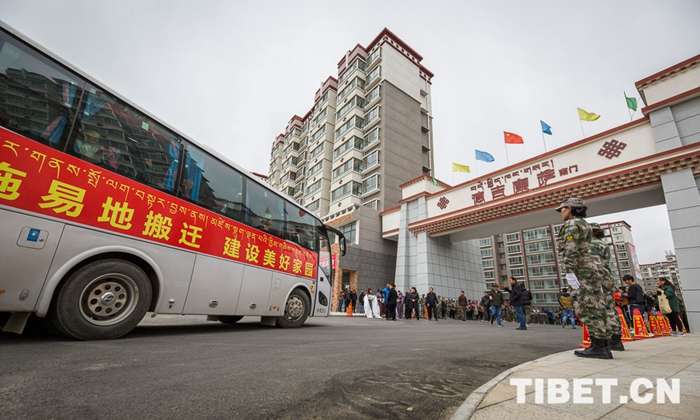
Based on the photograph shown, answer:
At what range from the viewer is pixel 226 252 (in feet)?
18.5

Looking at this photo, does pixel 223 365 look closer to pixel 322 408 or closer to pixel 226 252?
pixel 322 408

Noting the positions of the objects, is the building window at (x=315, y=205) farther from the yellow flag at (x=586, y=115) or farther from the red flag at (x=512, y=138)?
the yellow flag at (x=586, y=115)

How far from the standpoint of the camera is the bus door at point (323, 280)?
833 centimetres

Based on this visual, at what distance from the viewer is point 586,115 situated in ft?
52.2

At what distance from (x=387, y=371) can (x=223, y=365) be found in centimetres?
151

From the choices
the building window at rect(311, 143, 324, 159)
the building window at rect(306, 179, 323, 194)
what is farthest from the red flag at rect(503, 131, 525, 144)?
the building window at rect(311, 143, 324, 159)

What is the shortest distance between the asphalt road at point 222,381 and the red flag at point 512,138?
718 inches

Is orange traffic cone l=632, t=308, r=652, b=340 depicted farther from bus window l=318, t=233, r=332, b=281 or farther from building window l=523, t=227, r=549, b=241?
building window l=523, t=227, r=549, b=241

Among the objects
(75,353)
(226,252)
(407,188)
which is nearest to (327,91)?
(407,188)

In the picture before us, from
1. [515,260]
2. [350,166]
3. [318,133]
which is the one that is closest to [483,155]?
[350,166]

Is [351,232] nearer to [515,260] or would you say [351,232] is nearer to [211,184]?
[211,184]

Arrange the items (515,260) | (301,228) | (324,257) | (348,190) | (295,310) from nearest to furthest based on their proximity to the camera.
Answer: (295,310), (301,228), (324,257), (348,190), (515,260)

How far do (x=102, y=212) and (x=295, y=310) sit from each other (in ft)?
15.5

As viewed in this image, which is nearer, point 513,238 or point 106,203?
point 106,203
